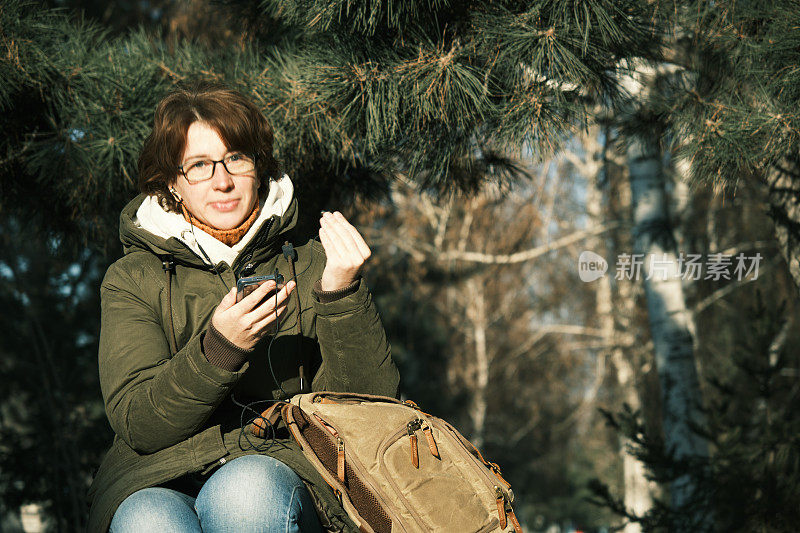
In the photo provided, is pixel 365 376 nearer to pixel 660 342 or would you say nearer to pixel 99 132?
pixel 99 132

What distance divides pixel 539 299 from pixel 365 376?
47.1ft

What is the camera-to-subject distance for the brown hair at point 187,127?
2.11 metres

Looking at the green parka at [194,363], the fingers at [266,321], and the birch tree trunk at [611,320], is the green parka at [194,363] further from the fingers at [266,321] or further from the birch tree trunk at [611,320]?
the birch tree trunk at [611,320]

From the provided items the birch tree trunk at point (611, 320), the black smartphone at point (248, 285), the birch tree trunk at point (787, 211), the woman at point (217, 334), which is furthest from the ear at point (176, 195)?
the birch tree trunk at point (611, 320)

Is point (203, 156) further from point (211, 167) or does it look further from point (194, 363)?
point (194, 363)

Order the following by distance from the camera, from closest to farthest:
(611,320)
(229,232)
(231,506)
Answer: (231,506)
(229,232)
(611,320)

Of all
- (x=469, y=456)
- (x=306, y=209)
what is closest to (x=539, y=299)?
(x=306, y=209)

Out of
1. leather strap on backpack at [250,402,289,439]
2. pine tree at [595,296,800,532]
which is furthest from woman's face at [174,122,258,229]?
pine tree at [595,296,800,532]

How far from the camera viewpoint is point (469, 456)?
5.72 ft

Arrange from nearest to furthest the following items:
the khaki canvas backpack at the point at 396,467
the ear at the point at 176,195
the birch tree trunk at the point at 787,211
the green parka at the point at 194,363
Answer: the khaki canvas backpack at the point at 396,467
the green parka at the point at 194,363
the ear at the point at 176,195
the birch tree trunk at the point at 787,211

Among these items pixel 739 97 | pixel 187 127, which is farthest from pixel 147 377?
pixel 739 97

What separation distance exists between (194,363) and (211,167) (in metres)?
0.64

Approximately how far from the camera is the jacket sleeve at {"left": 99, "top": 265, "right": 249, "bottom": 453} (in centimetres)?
172

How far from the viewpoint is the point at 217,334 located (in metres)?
1.71
